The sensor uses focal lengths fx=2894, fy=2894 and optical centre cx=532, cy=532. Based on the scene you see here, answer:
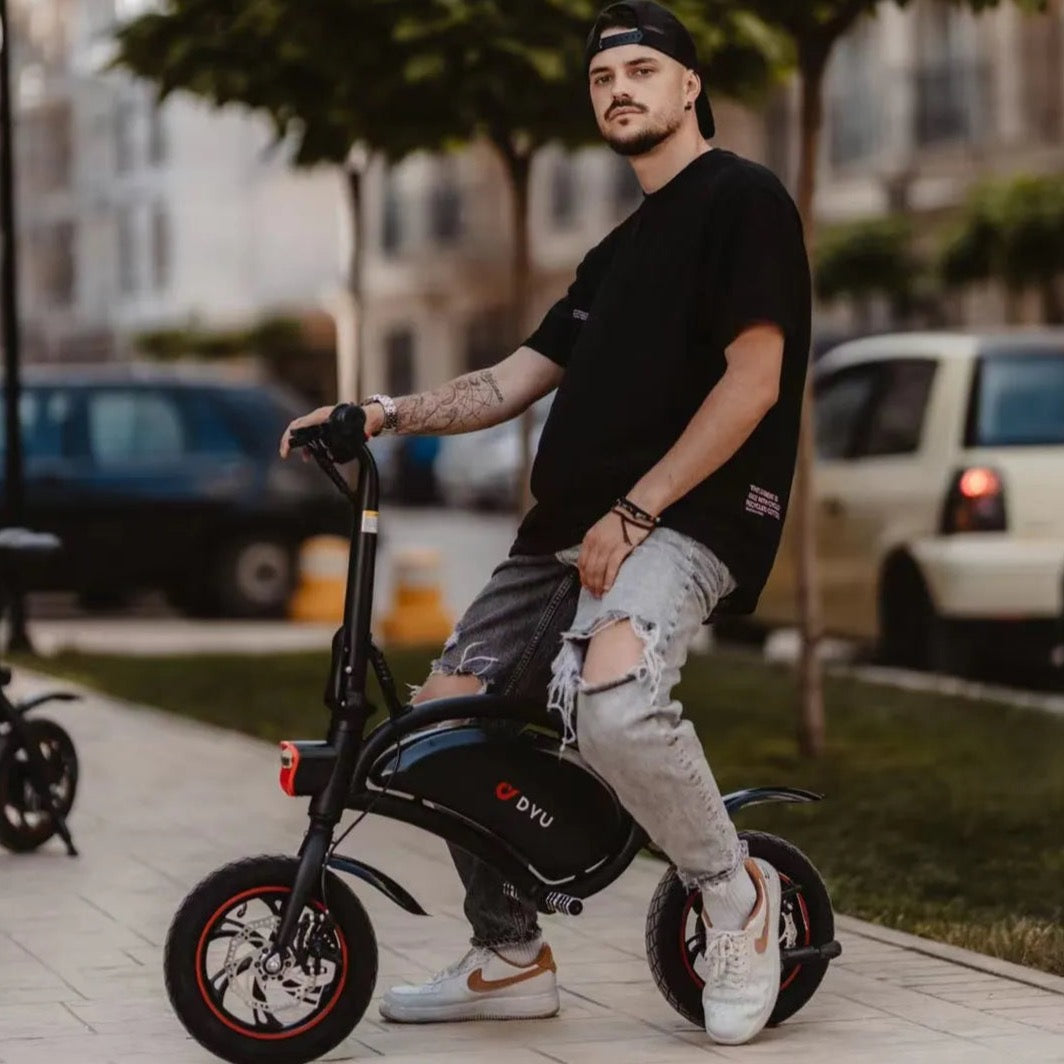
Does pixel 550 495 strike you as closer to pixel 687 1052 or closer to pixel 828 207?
pixel 687 1052

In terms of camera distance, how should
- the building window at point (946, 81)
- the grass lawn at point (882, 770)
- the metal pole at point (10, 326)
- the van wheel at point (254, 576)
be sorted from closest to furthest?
the grass lawn at point (882, 770), the metal pole at point (10, 326), the van wheel at point (254, 576), the building window at point (946, 81)

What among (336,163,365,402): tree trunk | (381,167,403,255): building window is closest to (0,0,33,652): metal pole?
(336,163,365,402): tree trunk

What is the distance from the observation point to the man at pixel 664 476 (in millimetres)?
5344

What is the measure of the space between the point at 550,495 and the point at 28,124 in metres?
70.6

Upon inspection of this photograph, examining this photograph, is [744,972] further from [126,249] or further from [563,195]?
[126,249]

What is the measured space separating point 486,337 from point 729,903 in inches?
1846

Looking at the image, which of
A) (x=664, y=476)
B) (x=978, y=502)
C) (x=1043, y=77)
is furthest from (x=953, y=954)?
(x=1043, y=77)

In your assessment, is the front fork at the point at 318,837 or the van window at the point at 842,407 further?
the van window at the point at 842,407

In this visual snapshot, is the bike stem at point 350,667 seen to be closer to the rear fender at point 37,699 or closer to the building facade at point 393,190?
the rear fender at point 37,699

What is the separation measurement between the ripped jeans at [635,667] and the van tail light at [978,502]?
715cm

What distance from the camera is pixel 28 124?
243ft

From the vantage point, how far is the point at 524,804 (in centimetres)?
557

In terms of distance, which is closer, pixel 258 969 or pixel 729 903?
pixel 258 969

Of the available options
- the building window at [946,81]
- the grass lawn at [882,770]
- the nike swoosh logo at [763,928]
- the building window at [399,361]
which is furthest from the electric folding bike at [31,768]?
the building window at [399,361]
